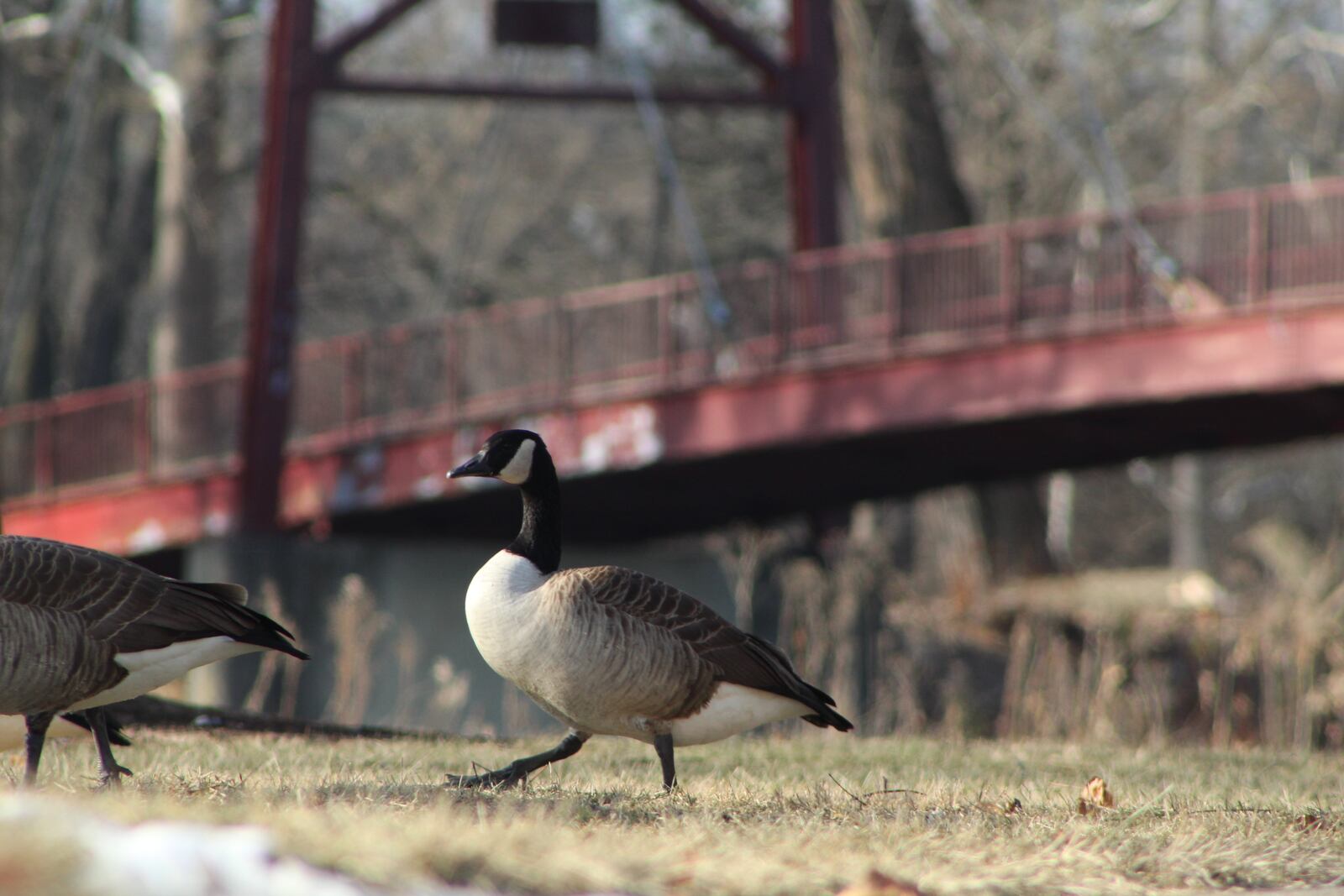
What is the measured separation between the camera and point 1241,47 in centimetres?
3047

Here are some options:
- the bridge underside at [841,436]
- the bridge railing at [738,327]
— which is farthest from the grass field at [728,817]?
the bridge railing at [738,327]

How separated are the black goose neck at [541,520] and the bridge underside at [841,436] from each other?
989 cm

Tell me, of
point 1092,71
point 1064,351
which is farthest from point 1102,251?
point 1092,71

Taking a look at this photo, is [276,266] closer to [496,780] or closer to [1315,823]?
[496,780]

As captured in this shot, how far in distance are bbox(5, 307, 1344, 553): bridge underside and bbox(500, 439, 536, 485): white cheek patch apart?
996cm

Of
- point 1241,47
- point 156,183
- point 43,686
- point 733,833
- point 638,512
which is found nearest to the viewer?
point 733,833

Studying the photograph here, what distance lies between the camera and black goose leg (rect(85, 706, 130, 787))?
5707 mm

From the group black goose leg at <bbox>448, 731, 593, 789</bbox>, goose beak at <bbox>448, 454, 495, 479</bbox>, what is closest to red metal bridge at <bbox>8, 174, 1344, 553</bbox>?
goose beak at <bbox>448, 454, 495, 479</bbox>

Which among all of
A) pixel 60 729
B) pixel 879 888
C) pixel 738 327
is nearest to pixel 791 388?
pixel 738 327

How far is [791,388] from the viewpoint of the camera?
671 inches

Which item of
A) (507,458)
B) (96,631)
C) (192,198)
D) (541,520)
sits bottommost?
(96,631)

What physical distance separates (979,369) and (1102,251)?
1530mm

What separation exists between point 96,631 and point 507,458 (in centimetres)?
156

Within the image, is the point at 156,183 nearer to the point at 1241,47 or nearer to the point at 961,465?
the point at 961,465
